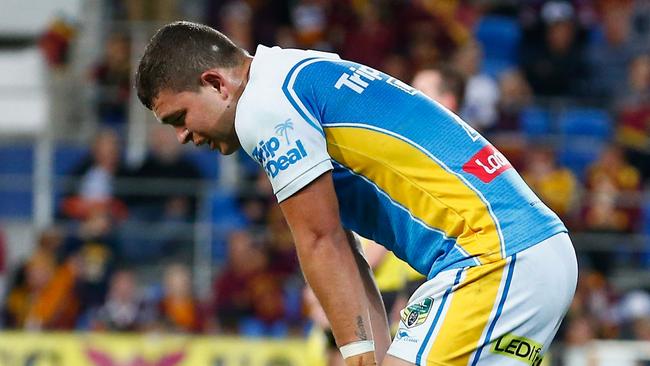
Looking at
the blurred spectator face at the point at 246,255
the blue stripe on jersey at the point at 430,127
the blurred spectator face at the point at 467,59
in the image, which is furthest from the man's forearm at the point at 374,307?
the blurred spectator face at the point at 467,59

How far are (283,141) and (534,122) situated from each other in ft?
36.2

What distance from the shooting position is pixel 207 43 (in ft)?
14.1

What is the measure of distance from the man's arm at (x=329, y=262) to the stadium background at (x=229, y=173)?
4.88 metres

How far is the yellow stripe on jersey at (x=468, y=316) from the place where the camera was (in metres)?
4.02

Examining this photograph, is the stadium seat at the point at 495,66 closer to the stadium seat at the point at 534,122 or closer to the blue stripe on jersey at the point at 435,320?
the stadium seat at the point at 534,122

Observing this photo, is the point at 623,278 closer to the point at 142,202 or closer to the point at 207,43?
the point at 142,202

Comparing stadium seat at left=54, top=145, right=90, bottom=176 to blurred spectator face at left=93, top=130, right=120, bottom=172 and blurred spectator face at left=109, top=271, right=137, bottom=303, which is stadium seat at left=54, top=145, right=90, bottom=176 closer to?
blurred spectator face at left=93, top=130, right=120, bottom=172

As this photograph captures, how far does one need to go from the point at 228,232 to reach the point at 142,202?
93 cm

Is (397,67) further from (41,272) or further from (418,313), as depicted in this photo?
(418,313)

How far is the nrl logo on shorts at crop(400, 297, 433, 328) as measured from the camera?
4.11m

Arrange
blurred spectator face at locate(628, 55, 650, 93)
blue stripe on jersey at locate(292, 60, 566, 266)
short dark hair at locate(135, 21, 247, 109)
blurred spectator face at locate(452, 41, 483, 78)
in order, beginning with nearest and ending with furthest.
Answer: blue stripe on jersey at locate(292, 60, 566, 266) → short dark hair at locate(135, 21, 247, 109) → blurred spectator face at locate(452, 41, 483, 78) → blurred spectator face at locate(628, 55, 650, 93)

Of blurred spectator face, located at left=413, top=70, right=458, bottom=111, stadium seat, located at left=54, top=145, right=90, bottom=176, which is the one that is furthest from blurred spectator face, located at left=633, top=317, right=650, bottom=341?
stadium seat, located at left=54, top=145, right=90, bottom=176

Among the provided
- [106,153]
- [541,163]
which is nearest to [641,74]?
[541,163]

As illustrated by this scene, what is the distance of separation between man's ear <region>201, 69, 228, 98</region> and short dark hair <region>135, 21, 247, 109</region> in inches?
0.9
